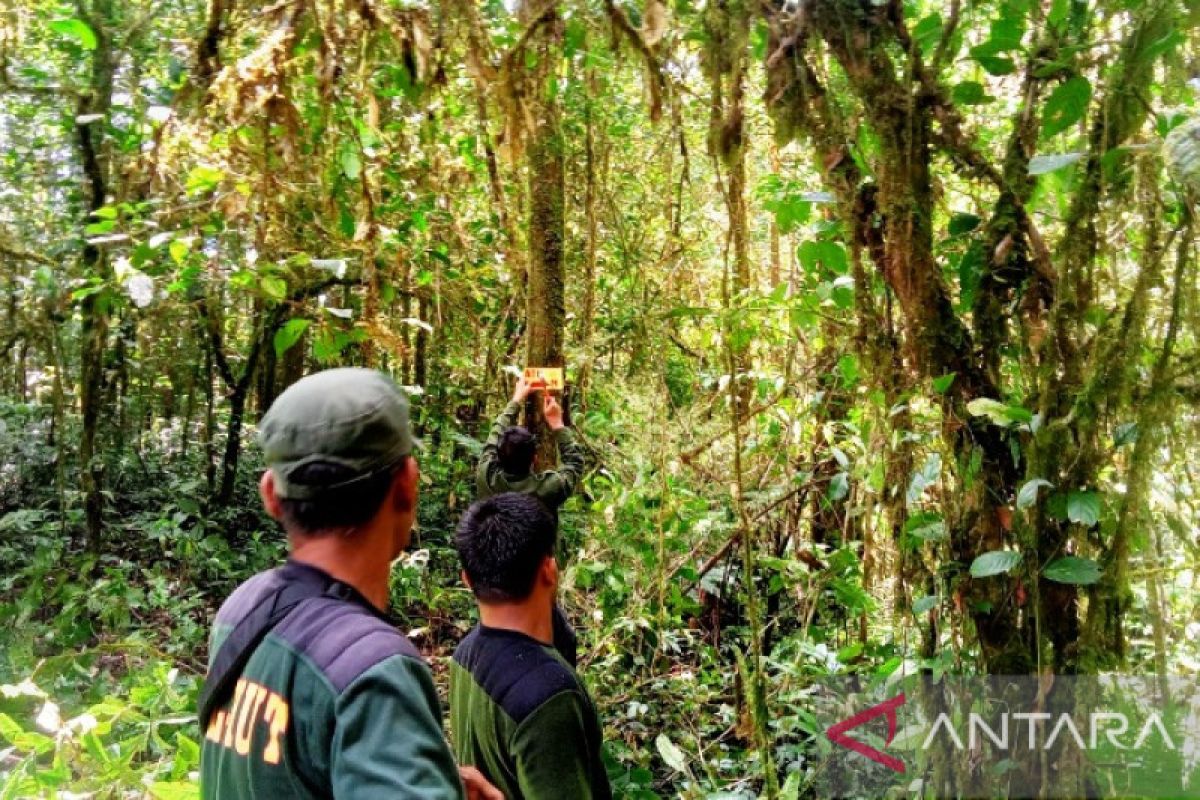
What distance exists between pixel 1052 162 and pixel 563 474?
9.05 ft

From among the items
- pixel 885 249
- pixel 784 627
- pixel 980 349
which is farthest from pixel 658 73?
pixel 784 627

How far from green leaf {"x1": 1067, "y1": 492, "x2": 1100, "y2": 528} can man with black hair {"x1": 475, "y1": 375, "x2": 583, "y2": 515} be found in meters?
2.54

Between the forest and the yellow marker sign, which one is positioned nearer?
the forest

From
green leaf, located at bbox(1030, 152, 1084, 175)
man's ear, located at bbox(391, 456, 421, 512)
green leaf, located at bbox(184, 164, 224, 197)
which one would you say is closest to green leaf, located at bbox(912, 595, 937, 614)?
green leaf, located at bbox(1030, 152, 1084, 175)

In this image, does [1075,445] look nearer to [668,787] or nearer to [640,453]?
[668,787]

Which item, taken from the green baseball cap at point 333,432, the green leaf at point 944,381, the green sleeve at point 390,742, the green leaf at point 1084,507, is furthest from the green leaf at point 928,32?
the green sleeve at point 390,742

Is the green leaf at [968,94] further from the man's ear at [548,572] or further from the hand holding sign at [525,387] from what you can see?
the hand holding sign at [525,387]

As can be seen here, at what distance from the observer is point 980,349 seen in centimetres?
219

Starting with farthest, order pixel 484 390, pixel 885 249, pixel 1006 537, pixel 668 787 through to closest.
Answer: pixel 484 390
pixel 668 787
pixel 885 249
pixel 1006 537

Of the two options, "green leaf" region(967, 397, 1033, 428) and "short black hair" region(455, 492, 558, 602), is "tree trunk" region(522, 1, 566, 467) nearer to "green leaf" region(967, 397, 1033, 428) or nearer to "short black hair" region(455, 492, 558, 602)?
"short black hair" region(455, 492, 558, 602)

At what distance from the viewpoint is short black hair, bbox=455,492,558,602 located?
193cm

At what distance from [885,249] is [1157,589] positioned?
104cm

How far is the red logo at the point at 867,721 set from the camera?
2704mm

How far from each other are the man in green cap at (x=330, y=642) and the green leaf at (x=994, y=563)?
126cm
